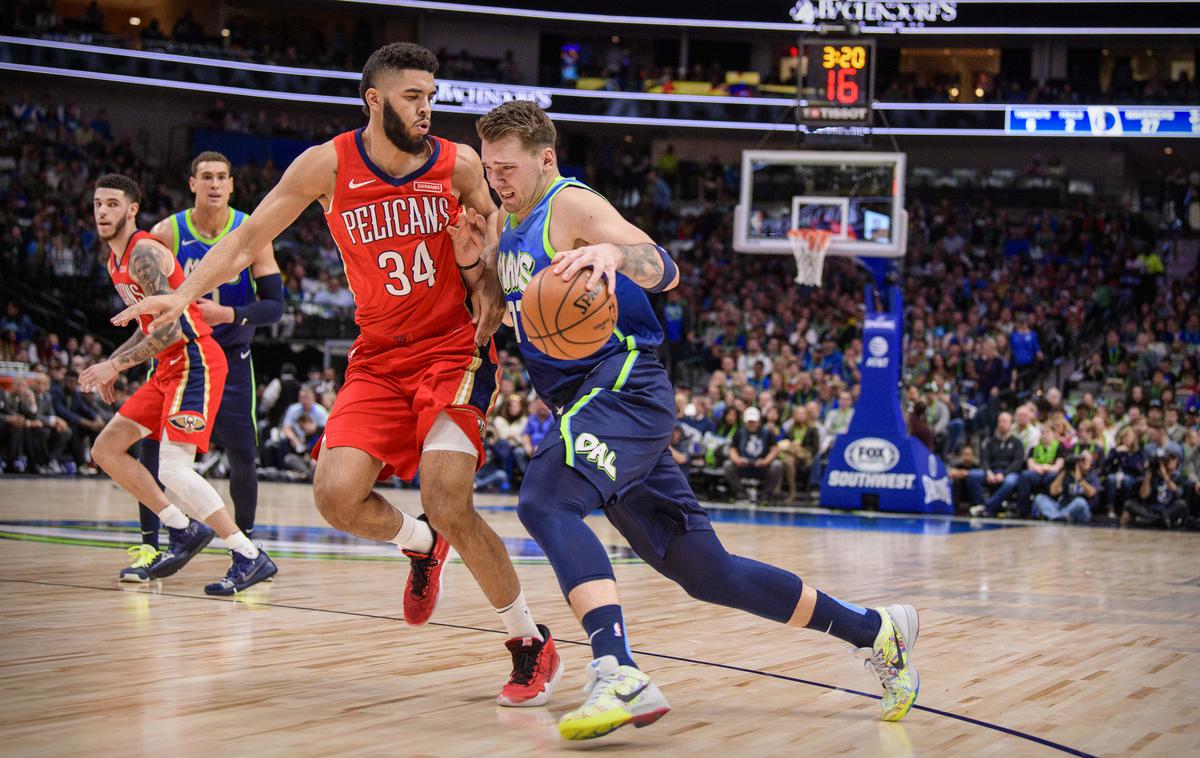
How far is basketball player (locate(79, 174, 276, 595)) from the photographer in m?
6.13

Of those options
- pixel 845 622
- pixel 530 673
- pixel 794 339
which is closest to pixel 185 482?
pixel 530 673

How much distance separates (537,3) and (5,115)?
12451 millimetres

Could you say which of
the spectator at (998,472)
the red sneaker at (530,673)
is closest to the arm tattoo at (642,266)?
the red sneaker at (530,673)

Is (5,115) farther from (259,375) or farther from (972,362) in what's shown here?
(972,362)

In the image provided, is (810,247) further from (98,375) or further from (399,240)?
(399,240)

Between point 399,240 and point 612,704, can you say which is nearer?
point 612,704

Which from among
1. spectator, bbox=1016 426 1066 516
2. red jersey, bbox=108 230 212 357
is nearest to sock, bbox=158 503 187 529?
red jersey, bbox=108 230 212 357

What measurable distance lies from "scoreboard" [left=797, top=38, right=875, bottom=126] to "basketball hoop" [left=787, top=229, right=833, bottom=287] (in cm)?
136

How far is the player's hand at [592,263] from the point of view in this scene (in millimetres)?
3277

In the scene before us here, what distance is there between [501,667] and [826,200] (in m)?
12.5

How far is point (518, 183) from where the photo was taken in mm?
3770

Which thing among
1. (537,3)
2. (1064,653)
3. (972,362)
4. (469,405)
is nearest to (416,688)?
(469,405)

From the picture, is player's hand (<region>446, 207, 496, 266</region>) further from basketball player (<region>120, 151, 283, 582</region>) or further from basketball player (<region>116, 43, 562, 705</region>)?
basketball player (<region>120, 151, 283, 582</region>)

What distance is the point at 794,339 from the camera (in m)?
21.1
